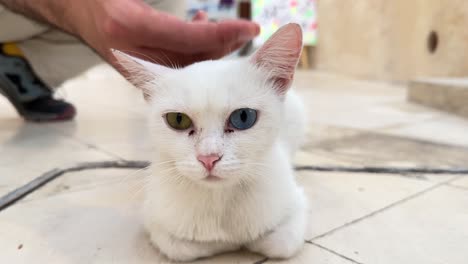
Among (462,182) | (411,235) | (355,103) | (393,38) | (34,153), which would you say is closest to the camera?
(411,235)

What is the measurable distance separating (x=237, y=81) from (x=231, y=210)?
0.72 ft

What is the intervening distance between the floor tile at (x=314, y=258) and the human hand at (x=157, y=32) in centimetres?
52

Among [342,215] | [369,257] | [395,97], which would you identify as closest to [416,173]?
[342,215]

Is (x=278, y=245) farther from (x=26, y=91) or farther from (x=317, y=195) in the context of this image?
(x=26, y=91)

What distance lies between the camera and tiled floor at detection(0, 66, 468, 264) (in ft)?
2.64

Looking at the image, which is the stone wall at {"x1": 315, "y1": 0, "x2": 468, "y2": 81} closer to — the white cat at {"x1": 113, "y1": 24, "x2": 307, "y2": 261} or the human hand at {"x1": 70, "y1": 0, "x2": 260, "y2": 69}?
the human hand at {"x1": 70, "y1": 0, "x2": 260, "y2": 69}

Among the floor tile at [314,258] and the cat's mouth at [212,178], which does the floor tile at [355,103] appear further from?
the cat's mouth at [212,178]

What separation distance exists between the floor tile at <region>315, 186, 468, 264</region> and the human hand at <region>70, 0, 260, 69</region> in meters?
0.51

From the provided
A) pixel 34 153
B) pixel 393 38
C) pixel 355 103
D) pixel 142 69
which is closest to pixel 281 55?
pixel 142 69

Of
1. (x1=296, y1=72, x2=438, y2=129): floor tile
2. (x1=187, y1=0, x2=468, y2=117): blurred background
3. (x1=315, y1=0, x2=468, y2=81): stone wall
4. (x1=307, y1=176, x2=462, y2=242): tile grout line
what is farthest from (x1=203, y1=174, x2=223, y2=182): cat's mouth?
(x1=315, y1=0, x2=468, y2=81): stone wall

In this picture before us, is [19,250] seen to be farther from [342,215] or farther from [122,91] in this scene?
[122,91]

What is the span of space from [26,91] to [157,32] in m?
1.07

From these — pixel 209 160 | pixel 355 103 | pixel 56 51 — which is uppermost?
pixel 56 51

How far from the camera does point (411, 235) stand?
858mm
